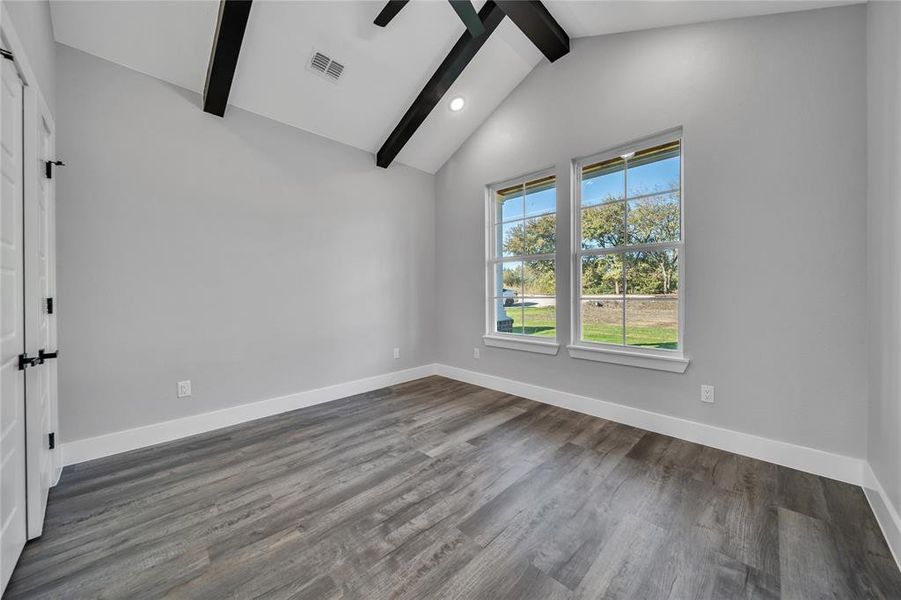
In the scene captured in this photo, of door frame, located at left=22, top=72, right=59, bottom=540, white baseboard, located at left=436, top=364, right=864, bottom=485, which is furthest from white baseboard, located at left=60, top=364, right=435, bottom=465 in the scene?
white baseboard, located at left=436, top=364, right=864, bottom=485

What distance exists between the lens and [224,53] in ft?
7.81

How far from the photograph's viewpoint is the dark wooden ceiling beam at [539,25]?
261 cm

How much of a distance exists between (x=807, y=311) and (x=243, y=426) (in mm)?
4001

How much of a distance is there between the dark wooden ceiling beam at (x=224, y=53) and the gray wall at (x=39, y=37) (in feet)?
2.53

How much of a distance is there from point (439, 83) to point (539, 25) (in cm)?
92

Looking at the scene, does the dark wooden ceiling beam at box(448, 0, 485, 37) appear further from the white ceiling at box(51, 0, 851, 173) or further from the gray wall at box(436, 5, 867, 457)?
the gray wall at box(436, 5, 867, 457)

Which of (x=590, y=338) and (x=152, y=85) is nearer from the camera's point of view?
(x=152, y=85)

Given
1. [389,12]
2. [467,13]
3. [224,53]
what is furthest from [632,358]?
[224,53]

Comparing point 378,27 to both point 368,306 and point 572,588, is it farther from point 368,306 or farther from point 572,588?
point 572,588

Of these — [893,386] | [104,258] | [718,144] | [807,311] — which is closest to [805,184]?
[718,144]

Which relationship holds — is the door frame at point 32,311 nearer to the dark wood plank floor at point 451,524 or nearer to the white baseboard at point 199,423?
the dark wood plank floor at point 451,524

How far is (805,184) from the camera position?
209cm

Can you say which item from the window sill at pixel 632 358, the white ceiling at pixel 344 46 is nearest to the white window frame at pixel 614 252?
the window sill at pixel 632 358

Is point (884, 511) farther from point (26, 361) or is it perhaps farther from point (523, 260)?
point (26, 361)
